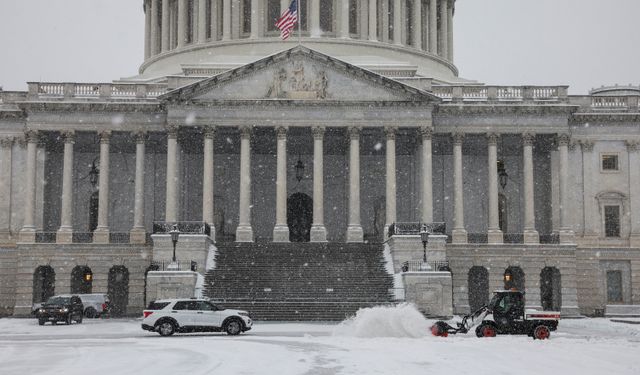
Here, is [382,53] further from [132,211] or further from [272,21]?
[132,211]

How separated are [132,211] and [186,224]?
8446mm

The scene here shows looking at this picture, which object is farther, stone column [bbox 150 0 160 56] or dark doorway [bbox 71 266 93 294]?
stone column [bbox 150 0 160 56]

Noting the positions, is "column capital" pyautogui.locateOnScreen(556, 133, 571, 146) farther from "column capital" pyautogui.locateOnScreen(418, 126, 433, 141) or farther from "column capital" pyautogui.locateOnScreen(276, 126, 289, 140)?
"column capital" pyautogui.locateOnScreen(276, 126, 289, 140)

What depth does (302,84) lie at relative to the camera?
60312 millimetres

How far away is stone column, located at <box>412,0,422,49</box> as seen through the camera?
75938mm

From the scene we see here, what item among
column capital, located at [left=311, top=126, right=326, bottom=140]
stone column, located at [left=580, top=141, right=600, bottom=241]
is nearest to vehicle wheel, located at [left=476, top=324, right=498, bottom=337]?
column capital, located at [left=311, top=126, right=326, bottom=140]

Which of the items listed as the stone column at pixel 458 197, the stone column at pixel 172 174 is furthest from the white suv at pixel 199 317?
the stone column at pixel 458 197

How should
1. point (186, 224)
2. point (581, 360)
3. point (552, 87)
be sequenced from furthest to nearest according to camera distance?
point (552, 87) → point (186, 224) → point (581, 360)

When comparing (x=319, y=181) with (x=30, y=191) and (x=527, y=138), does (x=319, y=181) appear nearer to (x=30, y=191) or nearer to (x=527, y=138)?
(x=527, y=138)

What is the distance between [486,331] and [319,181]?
91.3ft

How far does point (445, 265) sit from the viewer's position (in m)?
53.1

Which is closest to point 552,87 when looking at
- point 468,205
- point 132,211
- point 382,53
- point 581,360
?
point 468,205

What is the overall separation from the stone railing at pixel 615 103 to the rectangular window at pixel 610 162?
121 inches

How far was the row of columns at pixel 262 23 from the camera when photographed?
73.0 m
